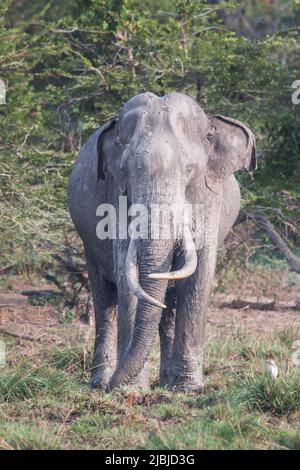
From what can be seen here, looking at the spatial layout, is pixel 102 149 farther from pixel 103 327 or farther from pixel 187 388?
pixel 187 388

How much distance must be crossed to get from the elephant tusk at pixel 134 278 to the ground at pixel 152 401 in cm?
63

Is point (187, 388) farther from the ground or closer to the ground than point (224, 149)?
closer to the ground

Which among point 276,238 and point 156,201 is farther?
point 276,238

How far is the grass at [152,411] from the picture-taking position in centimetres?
604

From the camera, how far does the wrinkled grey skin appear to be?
297 inches

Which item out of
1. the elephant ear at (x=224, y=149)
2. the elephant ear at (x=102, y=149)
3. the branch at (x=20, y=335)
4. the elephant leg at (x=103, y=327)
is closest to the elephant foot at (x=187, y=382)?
the elephant leg at (x=103, y=327)

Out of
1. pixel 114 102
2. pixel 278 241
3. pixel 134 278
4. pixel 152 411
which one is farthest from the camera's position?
pixel 114 102

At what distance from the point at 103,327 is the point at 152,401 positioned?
5.60 ft

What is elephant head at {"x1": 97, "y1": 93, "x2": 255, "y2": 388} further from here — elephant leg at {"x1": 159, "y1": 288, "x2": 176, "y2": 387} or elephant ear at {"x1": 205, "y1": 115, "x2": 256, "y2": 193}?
elephant leg at {"x1": 159, "y1": 288, "x2": 176, "y2": 387}

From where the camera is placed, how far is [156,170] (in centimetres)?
752

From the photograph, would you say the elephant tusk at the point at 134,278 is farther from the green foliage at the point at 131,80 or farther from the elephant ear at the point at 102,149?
the green foliage at the point at 131,80

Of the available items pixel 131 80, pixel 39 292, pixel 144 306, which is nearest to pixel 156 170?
pixel 144 306

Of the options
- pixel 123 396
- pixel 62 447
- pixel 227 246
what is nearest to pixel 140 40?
pixel 227 246

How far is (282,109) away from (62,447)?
287 inches
